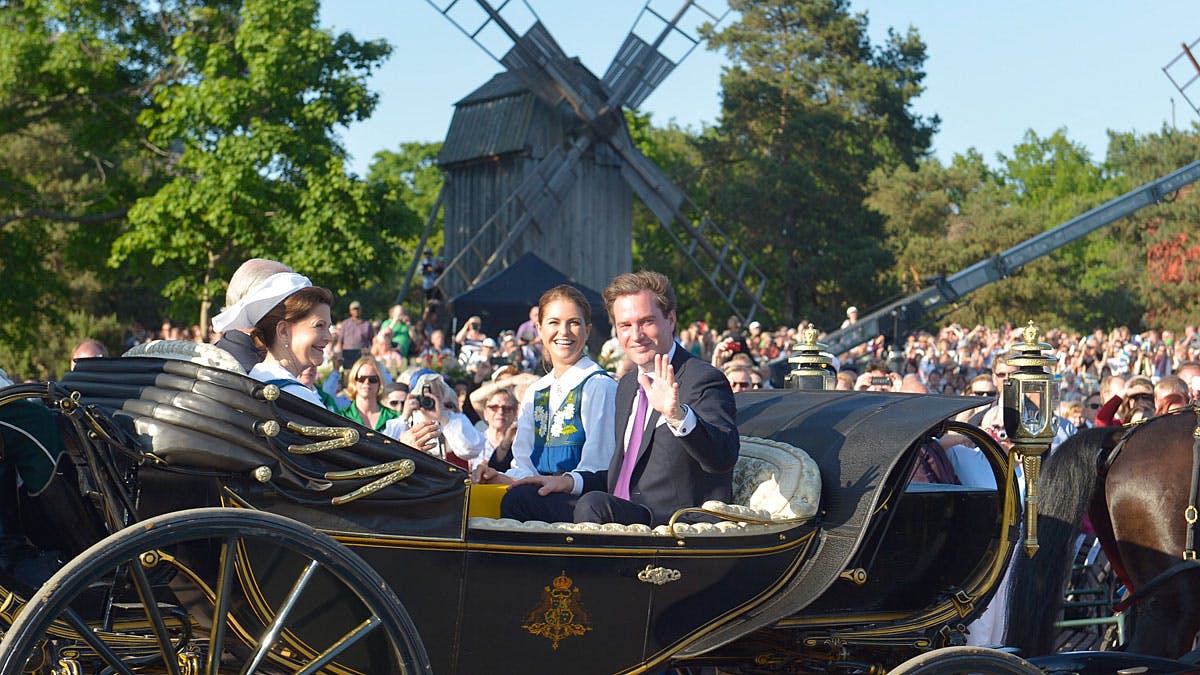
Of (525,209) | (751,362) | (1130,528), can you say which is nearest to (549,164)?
A: (525,209)

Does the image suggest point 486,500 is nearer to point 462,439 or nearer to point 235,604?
point 235,604

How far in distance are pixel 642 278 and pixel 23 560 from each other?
227 centimetres

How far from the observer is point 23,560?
378cm

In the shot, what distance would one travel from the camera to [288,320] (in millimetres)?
4113

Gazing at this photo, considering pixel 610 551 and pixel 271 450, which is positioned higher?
pixel 271 450

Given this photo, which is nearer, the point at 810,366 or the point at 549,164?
the point at 810,366

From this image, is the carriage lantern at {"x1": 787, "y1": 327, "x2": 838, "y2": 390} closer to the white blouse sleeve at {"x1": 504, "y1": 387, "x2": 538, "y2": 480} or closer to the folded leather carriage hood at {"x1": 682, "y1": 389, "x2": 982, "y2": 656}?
the folded leather carriage hood at {"x1": 682, "y1": 389, "x2": 982, "y2": 656}

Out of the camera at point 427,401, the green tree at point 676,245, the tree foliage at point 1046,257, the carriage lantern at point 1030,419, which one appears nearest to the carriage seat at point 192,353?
the carriage lantern at point 1030,419

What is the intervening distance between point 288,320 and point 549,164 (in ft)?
73.0

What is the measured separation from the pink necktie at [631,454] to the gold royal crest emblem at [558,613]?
0.83 m

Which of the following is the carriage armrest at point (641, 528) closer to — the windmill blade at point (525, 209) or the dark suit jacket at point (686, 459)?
the dark suit jacket at point (686, 459)

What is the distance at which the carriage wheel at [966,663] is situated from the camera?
397 centimetres

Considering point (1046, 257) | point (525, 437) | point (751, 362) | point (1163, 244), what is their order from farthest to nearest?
point (1163, 244), point (1046, 257), point (751, 362), point (525, 437)

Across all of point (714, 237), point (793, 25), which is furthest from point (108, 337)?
point (793, 25)
